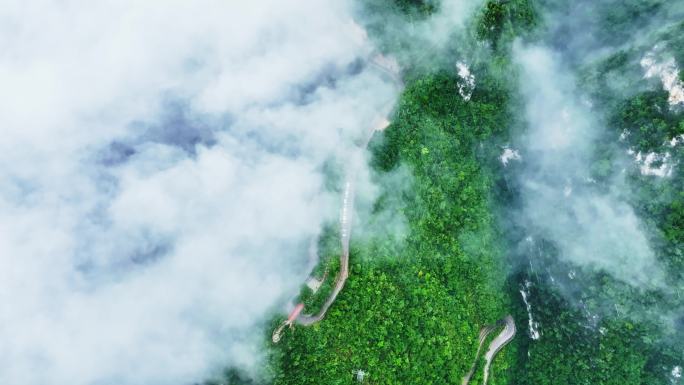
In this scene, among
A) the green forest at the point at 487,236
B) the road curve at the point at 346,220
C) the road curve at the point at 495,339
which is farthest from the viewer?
the road curve at the point at 495,339

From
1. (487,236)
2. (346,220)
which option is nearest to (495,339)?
(487,236)

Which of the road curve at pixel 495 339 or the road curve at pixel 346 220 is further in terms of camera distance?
the road curve at pixel 495 339

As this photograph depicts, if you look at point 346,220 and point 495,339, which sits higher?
point 346,220

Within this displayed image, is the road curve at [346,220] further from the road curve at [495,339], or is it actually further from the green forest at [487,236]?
the road curve at [495,339]

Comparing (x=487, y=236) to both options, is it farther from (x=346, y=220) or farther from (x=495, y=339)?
(x=346, y=220)

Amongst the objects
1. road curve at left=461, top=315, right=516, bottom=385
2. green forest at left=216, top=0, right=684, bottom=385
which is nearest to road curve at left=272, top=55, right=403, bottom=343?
green forest at left=216, top=0, right=684, bottom=385

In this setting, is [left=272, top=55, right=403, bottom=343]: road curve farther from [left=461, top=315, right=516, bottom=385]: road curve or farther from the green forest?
[left=461, top=315, right=516, bottom=385]: road curve

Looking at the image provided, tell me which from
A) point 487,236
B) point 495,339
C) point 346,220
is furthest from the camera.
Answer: point 495,339

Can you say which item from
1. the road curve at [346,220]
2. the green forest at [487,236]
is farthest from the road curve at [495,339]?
the road curve at [346,220]

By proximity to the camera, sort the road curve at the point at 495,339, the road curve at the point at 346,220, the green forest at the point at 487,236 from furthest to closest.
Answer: the road curve at the point at 495,339 < the green forest at the point at 487,236 < the road curve at the point at 346,220
